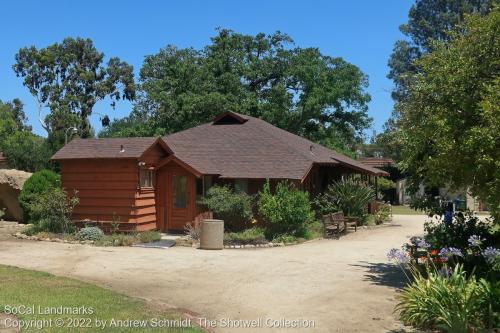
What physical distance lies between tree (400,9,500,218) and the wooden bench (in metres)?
8.72

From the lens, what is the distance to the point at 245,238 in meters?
18.0

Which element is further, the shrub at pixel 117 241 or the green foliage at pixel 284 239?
the green foliage at pixel 284 239

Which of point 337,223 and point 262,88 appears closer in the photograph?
point 337,223

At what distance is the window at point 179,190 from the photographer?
A: 826 inches

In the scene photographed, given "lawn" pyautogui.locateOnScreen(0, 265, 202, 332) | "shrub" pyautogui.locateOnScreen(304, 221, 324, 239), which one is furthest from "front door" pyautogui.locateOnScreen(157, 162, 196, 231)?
"lawn" pyautogui.locateOnScreen(0, 265, 202, 332)

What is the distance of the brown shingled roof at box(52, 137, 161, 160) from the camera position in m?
19.7

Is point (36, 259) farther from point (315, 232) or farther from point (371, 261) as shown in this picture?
point (315, 232)

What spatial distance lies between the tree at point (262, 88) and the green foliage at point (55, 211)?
52.0 ft

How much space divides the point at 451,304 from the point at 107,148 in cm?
1533

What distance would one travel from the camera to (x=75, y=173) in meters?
20.6

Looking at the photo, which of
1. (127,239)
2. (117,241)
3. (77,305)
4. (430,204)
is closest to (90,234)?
(117,241)

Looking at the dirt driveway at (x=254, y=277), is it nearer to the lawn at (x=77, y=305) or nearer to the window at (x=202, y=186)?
the lawn at (x=77, y=305)

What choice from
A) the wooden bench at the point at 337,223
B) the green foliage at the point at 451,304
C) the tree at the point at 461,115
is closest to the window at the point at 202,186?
the wooden bench at the point at 337,223

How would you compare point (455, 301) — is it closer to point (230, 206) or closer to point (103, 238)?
point (230, 206)
